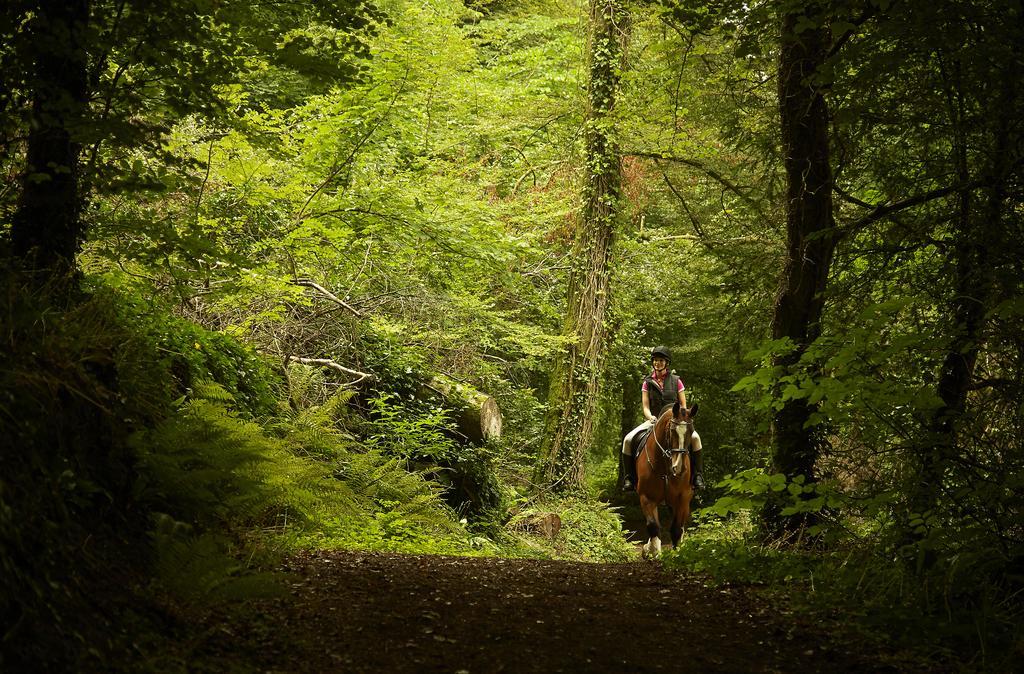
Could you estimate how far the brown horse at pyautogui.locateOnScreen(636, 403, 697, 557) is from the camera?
37.7 ft

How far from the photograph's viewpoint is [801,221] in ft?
28.3

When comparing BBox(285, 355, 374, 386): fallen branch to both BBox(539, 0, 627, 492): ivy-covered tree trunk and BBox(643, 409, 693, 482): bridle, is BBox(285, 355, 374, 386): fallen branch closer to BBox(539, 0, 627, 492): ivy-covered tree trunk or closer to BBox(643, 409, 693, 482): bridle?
BBox(643, 409, 693, 482): bridle

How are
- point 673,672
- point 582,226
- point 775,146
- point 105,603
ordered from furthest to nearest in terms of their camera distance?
point 582,226 → point 775,146 → point 673,672 → point 105,603

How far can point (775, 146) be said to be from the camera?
935cm

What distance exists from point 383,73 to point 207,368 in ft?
16.2

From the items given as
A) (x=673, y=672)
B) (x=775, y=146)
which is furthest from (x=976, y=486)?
(x=775, y=146)

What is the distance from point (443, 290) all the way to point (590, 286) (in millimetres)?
4015

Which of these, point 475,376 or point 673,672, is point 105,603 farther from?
point 475,376

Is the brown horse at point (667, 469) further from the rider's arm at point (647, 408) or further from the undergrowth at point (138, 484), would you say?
the undergrowth at point (138, 484)

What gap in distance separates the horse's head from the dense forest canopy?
41.5 inches

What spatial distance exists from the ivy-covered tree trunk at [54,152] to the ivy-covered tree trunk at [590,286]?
12.2m

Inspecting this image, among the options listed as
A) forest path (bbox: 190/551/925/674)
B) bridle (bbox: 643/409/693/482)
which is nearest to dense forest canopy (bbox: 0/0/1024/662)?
forest path (bbox: 190/551/925/674)

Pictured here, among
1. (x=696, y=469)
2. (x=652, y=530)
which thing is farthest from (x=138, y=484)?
(x=696, y=469)

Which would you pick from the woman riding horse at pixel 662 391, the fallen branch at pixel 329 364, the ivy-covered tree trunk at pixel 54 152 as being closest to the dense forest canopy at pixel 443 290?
the ivy-covered tree trunk at pixel 54 152
